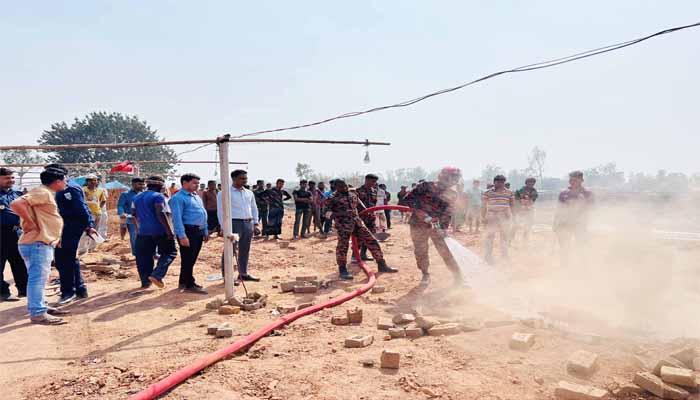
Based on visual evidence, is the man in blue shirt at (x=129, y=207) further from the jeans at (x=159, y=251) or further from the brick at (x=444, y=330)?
the brick at (x=444, y=330)

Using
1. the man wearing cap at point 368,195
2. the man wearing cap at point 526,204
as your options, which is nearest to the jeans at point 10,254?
the man wearing cap at point 368,195

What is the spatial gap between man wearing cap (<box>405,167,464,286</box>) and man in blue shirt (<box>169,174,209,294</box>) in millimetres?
3378

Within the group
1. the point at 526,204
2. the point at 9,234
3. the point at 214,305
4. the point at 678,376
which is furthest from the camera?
the point at 526,204

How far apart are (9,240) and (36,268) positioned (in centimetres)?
192

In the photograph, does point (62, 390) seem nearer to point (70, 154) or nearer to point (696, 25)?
point (696, 25)

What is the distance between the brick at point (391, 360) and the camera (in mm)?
3666

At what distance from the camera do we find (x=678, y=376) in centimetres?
311

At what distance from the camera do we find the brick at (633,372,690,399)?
3051mm

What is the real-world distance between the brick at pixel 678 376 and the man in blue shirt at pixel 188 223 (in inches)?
232

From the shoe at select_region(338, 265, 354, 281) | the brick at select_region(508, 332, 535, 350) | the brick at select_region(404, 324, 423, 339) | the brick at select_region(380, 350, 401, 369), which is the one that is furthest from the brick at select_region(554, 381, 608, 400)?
the shoe at select_region(338, 265, 354, 281)

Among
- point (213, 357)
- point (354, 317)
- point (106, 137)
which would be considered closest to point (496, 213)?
point (354, 317)

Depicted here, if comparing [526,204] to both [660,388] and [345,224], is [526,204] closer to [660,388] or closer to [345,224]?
[345,224]

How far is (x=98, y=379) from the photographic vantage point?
3631mm

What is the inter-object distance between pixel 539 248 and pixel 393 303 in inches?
287
